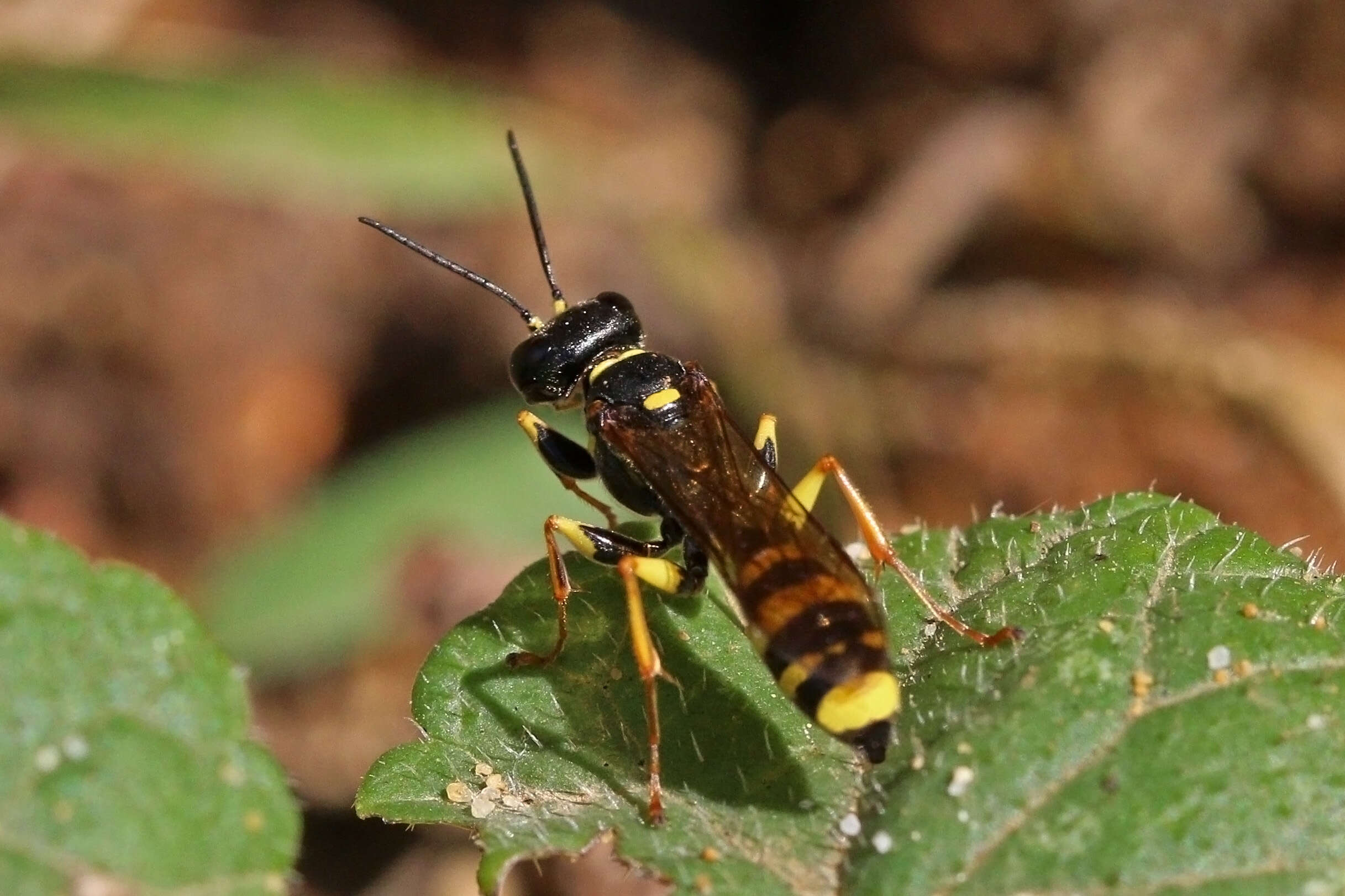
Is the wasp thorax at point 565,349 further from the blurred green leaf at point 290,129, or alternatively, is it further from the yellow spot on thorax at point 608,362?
the blurred green leaf at point 290,129

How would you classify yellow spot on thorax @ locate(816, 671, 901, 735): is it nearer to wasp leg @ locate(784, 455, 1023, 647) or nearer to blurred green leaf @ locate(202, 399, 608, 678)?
wasp leg @ locate(784, 455, 1023, 647)

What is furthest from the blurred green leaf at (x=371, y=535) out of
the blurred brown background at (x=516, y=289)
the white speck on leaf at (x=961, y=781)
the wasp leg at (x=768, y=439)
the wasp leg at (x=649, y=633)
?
the white speck on leaf at (x=961, y=781)

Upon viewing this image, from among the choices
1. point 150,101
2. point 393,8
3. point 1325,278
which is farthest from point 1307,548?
point 393,8

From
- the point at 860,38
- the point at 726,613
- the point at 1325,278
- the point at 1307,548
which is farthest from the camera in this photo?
the point at 860,38

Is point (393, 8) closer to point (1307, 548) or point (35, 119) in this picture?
point (35, 119)

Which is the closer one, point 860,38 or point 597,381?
point 597,381

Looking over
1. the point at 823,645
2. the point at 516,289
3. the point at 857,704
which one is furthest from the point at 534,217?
the point at 516,289
